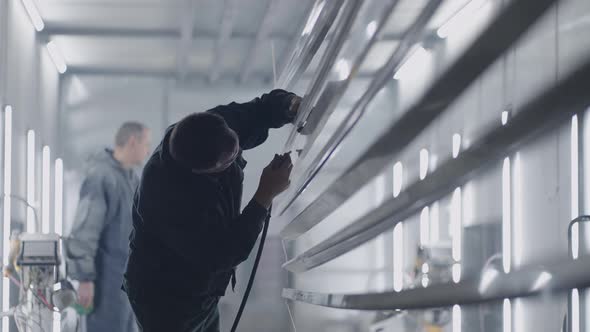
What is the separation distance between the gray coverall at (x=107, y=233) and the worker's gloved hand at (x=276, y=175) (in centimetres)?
272

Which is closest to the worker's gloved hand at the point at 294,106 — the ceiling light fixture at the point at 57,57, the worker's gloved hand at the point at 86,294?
the worker's gloved hand at the point at 86,294

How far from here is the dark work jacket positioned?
1700mm

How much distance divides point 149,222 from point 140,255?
0.49ft

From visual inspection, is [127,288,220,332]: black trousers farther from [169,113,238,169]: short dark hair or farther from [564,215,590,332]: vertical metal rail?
[564,215,590,332]: vertical metal rail

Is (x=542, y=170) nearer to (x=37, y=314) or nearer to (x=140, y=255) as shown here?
(x=140, y=255)

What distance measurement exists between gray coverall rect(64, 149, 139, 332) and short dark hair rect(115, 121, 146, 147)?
0.10 metres

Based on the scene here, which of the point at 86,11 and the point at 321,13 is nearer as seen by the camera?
the point at 321,13

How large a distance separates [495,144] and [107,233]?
13.0 ft

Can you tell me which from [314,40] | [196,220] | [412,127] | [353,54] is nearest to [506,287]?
[412,127]

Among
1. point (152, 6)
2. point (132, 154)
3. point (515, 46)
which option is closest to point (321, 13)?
point (515, 46)

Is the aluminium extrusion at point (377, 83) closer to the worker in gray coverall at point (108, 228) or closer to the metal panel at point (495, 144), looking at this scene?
the metal panel at point (495, 144)

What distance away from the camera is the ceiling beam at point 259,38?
187 inches

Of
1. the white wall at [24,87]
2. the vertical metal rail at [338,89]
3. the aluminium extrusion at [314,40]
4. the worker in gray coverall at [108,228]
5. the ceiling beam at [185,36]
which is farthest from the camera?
the ceiling beam at [185,36]

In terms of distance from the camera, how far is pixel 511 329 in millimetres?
465
